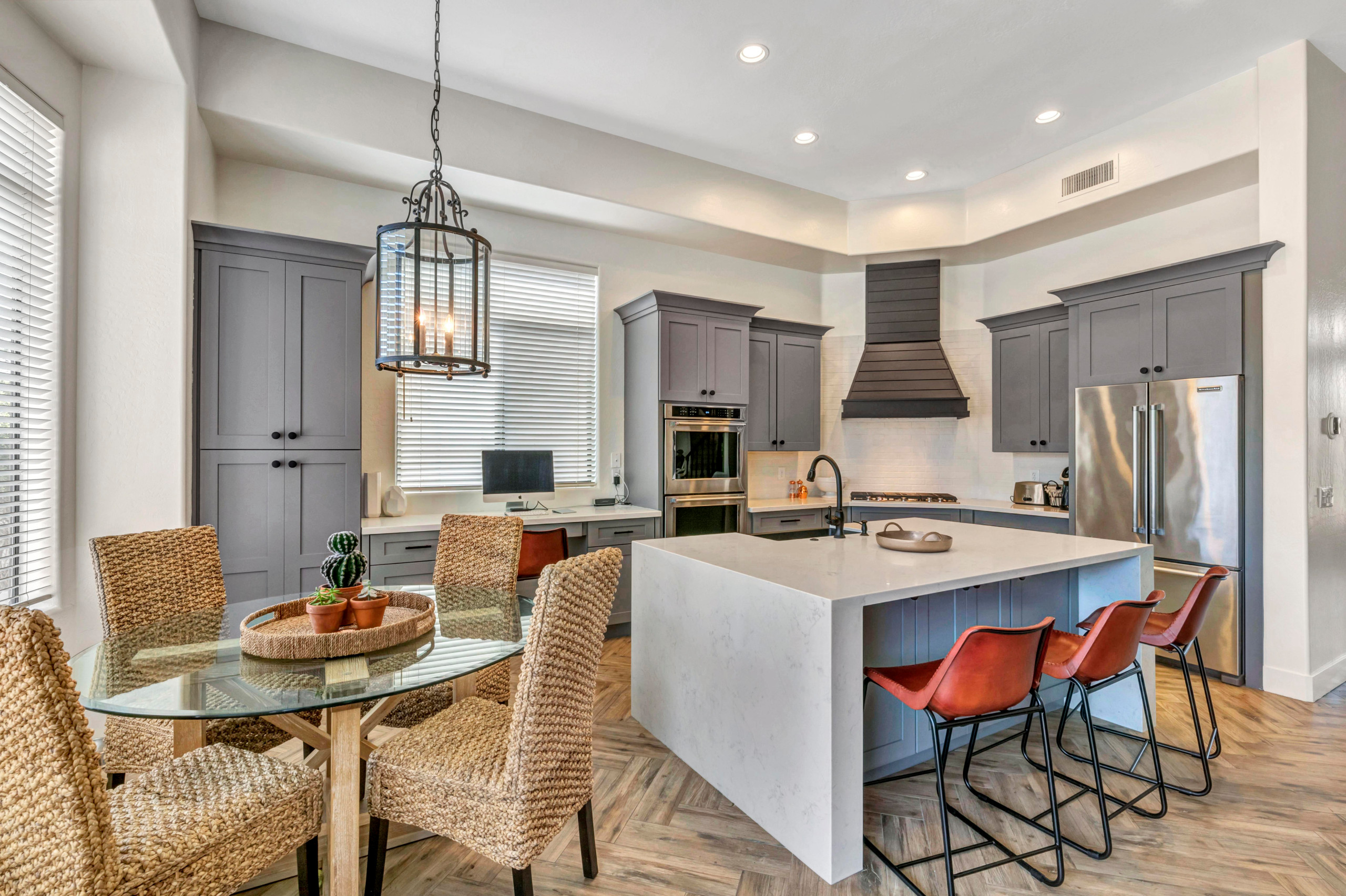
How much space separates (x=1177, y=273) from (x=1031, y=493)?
182 centimetres

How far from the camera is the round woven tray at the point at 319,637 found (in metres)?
1.67

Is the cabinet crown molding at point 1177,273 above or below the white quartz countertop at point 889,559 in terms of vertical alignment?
above

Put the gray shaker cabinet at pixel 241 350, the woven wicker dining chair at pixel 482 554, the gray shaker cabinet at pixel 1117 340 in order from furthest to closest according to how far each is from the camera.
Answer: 1. the gray shaker cabinet at pixel 1117 340
2. the gray shaker cabinet at pixel 241 350
3. the woven wicker dining chair at pixel 482 554

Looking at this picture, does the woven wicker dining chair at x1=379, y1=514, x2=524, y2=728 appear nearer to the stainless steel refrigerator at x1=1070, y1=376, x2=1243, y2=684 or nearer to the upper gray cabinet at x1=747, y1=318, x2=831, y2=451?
the upper gray cabinet at x1=747, y1=318, x2=831, y2=451

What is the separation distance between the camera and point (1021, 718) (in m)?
3.09

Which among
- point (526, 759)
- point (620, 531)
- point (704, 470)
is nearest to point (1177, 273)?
point (704, 470)

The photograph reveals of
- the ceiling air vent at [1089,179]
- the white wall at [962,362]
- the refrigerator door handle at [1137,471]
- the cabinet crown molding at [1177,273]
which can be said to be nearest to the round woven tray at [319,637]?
the refrigerator door handle at [1137,471]

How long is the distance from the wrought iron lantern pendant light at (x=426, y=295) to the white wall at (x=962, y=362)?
4612mm

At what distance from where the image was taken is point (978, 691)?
71.8 inches

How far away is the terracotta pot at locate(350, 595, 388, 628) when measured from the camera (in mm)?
1797

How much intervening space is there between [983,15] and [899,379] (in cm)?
290

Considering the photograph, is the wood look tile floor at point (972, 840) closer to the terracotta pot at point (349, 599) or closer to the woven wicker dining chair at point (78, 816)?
the woven wicker dining chair at point (78, 816)

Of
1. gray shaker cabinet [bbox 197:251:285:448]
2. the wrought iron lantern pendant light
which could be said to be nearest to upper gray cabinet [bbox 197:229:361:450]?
gray shaker cabinet [bbox 197:251:285:448]

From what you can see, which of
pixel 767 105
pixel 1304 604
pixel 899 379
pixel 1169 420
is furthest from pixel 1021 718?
pixel 767 105
